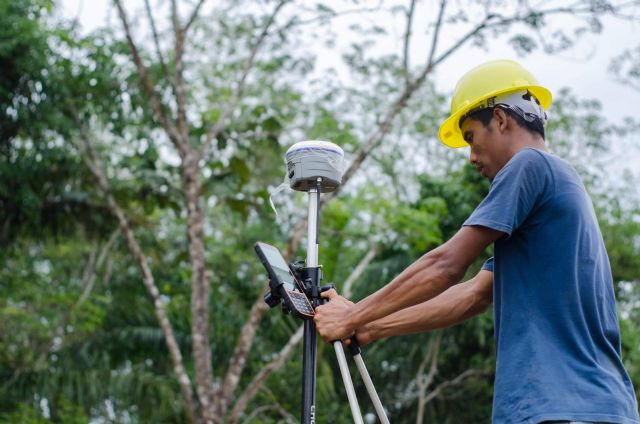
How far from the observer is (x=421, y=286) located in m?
2.08

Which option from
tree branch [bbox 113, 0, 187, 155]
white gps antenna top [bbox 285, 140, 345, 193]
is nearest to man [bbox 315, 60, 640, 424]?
white gps antenna top [bbox 285, 140, 345, 193]

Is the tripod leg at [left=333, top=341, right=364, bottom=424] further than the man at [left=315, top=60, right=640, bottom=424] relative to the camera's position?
Yes

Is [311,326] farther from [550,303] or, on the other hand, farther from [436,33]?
[436,33]

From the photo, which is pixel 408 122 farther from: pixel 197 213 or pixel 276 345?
pixel 197 213

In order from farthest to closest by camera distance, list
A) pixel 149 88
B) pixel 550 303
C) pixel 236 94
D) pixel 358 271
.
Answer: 1. pixel 358 271
2. pixel 236 94
3. pixel 149 88
4. pixel 550 303

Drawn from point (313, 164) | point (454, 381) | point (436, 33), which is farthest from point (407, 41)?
point (313, 164)

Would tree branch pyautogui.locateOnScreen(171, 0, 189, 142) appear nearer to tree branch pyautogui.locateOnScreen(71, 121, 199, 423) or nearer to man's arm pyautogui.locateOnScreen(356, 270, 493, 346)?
tree branch pyautogui.locateOnScreen(71, 121, 199, 423)

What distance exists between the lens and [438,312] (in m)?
2.34

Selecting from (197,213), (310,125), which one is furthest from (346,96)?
(197,213)

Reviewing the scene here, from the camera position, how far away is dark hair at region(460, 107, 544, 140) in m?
2.19

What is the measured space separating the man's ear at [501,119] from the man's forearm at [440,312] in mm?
414

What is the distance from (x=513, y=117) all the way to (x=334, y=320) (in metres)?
0.66

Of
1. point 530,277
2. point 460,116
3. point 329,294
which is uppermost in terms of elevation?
point 460,116

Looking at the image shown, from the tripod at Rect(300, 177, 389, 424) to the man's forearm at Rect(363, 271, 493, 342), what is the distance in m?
0.10
